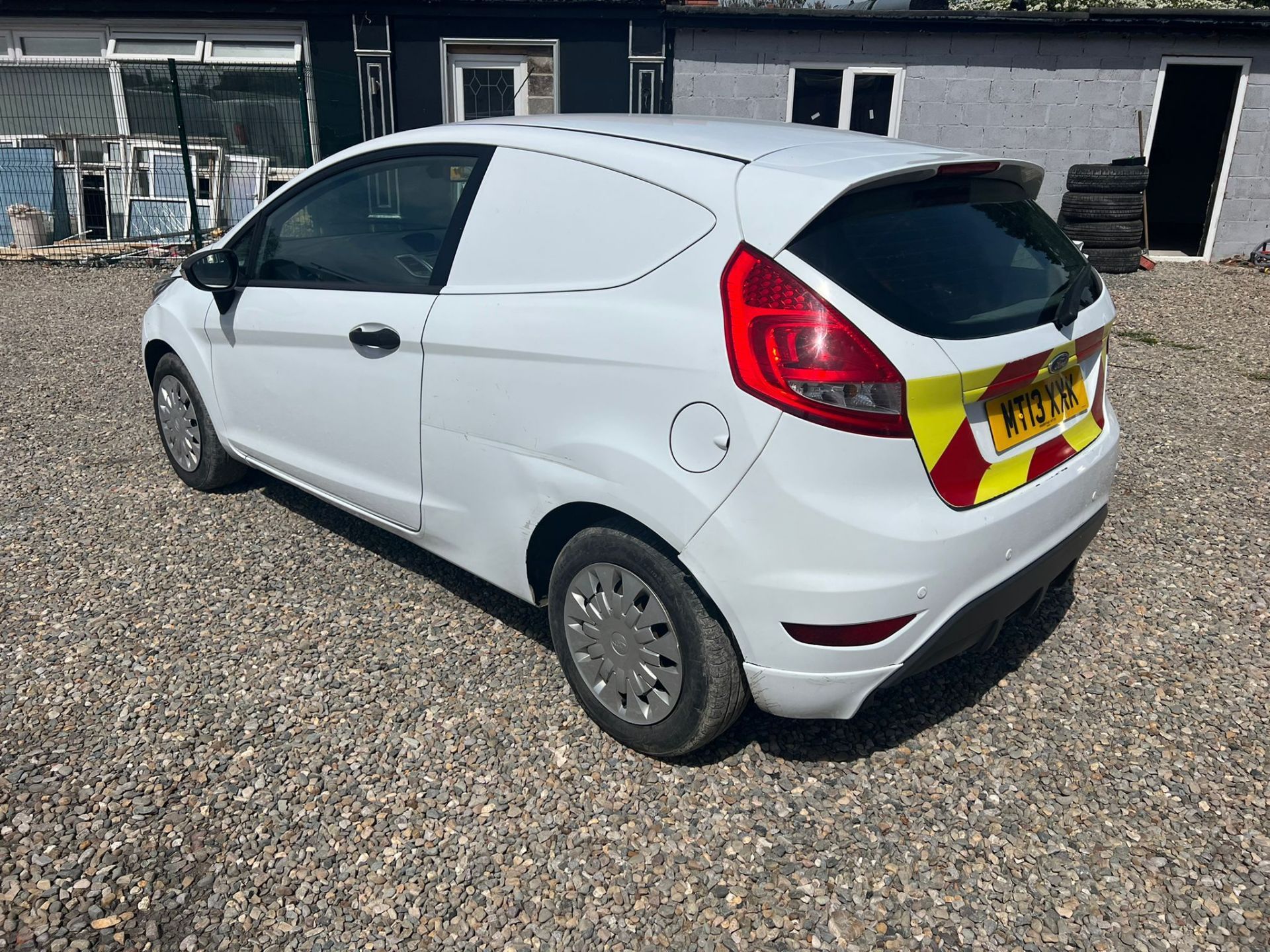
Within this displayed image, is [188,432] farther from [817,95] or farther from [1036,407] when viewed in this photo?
[817,95]

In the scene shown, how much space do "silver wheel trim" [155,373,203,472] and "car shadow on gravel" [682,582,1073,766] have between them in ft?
9.50

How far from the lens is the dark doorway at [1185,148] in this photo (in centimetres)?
1572

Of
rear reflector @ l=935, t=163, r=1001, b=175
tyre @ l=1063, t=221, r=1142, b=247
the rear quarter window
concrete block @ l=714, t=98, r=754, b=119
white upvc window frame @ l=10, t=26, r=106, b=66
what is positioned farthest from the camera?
white upvc window frame @ l=10, t=26, r=106, b=66

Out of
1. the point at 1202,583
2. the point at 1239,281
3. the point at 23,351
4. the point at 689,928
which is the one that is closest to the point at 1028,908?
the point at 689,928

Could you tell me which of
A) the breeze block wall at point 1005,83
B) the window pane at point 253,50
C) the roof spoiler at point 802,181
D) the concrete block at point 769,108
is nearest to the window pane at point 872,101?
the breeze block wall at point 1005,83

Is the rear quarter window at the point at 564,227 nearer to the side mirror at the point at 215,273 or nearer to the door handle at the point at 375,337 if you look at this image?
the door handle at the point at 375,337

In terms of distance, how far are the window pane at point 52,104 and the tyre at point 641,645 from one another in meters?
13.9

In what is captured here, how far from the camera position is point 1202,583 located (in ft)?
12.3

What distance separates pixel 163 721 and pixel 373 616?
792 millimetres

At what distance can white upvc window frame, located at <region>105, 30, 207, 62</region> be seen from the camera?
12.8 m

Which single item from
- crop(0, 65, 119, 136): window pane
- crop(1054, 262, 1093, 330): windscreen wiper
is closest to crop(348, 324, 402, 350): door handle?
crop(1054, 262, 1093, 330): windscreen wiper

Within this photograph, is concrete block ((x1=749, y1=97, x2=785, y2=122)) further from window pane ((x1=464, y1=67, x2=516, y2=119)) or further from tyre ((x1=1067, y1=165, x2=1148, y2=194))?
tyre ((x1=1067, y1=165, x2=1148, y2=194))

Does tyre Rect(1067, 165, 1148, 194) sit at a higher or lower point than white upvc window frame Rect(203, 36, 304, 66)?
lower

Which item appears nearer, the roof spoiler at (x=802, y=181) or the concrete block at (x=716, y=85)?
the roof spoiler at (x=802, y=181)
